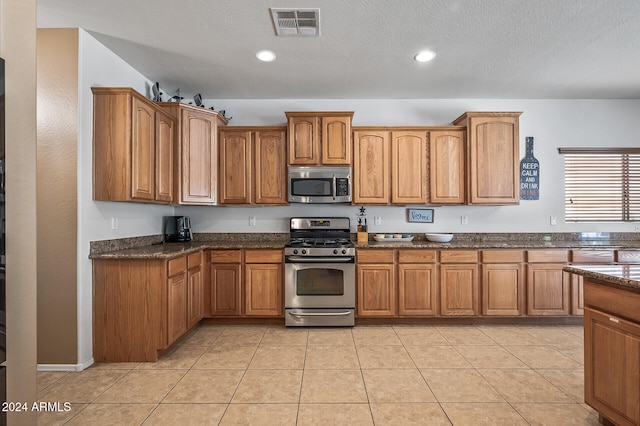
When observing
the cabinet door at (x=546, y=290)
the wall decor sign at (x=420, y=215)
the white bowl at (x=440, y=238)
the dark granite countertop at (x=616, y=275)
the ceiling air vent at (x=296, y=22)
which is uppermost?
the ceiling air vent at (x=296, y=22)

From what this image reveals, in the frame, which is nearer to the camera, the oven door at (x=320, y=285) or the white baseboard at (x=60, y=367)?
the white baseboard at (x=60, y=367)

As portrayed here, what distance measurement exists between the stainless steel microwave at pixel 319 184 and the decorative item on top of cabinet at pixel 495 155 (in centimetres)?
147

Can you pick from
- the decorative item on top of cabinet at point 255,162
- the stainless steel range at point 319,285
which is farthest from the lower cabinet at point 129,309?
the decorative item on top of cabinet at point 255,162

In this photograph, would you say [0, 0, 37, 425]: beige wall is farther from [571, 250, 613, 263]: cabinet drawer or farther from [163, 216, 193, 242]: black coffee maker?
[571, 250, 613, 263]: cabinet drawer

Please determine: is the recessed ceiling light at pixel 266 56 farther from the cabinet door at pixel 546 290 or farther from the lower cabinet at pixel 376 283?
the cabinet door at pixel 546 290

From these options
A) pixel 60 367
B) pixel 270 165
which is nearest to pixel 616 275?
pixel 270 165

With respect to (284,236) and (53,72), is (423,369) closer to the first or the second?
(284,236)

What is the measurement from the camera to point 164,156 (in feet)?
10.8

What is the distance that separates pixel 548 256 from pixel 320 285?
8.36ft

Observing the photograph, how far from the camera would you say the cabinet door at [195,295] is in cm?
328

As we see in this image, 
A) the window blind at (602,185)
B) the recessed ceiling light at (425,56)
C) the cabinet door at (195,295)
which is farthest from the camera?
the window blind at (602,185)

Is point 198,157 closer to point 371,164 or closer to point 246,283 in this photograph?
point 246,283

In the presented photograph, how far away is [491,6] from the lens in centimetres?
238

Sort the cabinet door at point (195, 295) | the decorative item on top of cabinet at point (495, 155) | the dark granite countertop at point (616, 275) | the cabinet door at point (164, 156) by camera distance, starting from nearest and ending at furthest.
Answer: the dark granite countertop at point (616, 275), the cabinet door at point (164, 156), the cabinet door at point (195, 295), the decorative item on top of cabinet at point (495, 155)
